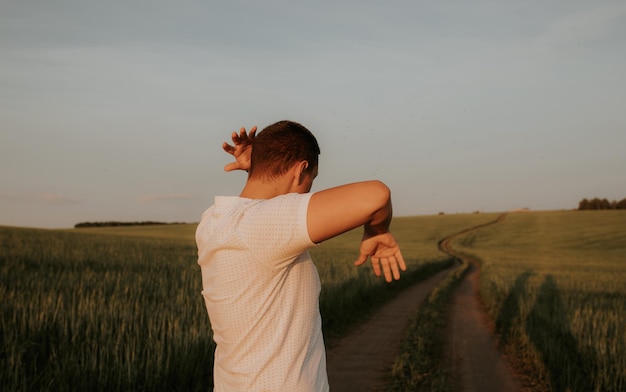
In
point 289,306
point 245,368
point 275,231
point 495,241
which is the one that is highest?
point 275,231

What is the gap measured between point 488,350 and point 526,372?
4.50ft

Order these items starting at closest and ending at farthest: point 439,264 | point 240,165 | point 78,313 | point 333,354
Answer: point 240,165
point 78,313
point 333,354
point 439,264

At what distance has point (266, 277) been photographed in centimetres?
184

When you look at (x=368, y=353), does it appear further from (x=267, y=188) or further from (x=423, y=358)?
(x=267, y=188)

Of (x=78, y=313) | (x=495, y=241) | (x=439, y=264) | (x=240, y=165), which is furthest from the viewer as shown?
(x=495, y=241)

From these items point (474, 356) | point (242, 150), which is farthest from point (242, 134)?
point (474, 356)

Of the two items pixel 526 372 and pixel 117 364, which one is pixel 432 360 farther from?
pixel 117 364

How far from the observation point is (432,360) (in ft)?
25.8

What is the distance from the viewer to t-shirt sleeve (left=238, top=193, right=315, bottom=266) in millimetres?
1650

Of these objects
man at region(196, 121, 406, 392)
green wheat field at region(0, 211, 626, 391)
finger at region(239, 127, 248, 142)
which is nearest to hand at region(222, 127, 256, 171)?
finger at region(239, 127, 248, 142)

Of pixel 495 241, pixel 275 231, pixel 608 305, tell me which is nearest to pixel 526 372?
pixel 275 231

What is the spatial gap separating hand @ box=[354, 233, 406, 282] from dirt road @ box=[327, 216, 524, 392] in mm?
4508

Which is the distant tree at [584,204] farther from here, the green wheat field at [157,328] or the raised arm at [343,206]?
the raised arm at [343,206]

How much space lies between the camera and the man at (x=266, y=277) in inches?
69.6
